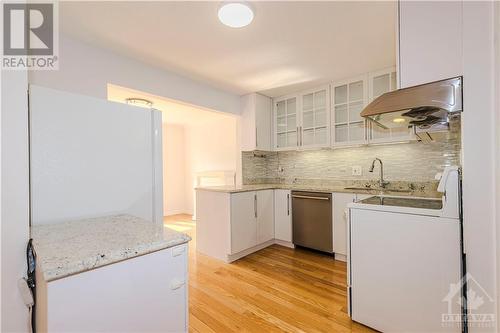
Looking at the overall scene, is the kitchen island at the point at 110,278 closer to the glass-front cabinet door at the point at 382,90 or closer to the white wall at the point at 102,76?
the white wall at the point at 102,76

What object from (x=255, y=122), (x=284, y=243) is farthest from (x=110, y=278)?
(x=255, y=122)

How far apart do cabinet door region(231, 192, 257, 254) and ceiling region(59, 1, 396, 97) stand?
5.02 ft

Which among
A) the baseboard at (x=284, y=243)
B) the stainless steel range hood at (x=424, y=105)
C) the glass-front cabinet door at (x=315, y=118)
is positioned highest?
the glass-front cabinet door at (x=315, y=118)

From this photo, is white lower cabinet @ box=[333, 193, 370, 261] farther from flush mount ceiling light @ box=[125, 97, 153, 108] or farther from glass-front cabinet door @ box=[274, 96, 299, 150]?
flush mount ceiling light @ box=[125, 97, 153, 108]

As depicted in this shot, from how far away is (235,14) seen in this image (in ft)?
5.25

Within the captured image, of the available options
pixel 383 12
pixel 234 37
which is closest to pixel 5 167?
pixel 234 37

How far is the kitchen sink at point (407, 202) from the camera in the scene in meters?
1.50

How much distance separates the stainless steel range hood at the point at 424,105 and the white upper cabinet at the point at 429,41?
0.27 ft

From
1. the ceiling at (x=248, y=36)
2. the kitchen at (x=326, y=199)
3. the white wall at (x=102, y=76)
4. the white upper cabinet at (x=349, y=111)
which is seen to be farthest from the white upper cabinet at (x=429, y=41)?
the white wall at (x=102, y=76)

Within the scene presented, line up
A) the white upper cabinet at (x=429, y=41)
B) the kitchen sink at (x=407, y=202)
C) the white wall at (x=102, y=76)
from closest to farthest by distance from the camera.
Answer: the white upper cabinet at (x=429, y=41), the kitchen sink at (x=407, y=202), the white wall at (x=102, y=76)

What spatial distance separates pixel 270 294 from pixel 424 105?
184 cm

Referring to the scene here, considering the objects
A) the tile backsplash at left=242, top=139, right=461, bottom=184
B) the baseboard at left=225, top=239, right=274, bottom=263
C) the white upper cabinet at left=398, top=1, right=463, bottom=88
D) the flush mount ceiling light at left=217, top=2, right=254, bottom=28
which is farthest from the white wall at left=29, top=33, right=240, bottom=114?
the white upper cabinet at left=398, top=1, right=463, bottom=88

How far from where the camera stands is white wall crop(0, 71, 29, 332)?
0.84 m

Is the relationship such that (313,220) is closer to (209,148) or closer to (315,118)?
(315,118)
